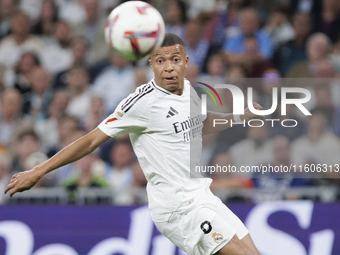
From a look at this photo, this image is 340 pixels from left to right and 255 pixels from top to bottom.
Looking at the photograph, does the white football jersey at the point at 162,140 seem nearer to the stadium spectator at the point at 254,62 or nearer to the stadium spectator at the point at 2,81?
the stadium spectator at the point at 254,62

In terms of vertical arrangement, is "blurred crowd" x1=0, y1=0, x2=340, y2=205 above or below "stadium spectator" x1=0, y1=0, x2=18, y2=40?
below

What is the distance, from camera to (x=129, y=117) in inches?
166

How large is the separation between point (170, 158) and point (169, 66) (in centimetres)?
76

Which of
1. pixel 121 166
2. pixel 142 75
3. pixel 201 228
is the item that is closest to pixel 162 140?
pixel 201 228

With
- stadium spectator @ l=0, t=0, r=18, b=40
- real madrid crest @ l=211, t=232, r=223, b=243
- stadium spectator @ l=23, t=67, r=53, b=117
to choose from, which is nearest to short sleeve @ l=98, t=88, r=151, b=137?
real madrid crest @ l=211, t=232, r=223, b=243

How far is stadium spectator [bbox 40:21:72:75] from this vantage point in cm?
1012

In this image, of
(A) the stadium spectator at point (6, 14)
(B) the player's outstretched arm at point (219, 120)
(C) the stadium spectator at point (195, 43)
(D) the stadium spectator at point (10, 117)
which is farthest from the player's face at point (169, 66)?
(A) the stadium spectator at point (6, 14)

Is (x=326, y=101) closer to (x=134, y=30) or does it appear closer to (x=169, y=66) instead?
(x=169, y=66)

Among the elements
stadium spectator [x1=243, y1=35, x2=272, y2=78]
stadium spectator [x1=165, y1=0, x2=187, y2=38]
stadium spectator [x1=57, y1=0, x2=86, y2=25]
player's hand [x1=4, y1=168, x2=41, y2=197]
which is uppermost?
stadium spectator [x1=57, y1=0, x2=86, y2=25]

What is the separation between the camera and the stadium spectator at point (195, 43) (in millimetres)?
9086

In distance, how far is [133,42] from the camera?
161 inches

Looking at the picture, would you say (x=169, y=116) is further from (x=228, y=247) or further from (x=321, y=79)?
(x=321, y=79)

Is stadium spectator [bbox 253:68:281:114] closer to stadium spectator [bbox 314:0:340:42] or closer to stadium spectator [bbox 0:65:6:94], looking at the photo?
stadium spectator [bbox 314:0:340:42]

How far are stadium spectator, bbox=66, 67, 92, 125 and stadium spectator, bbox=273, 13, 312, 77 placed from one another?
329 cm
